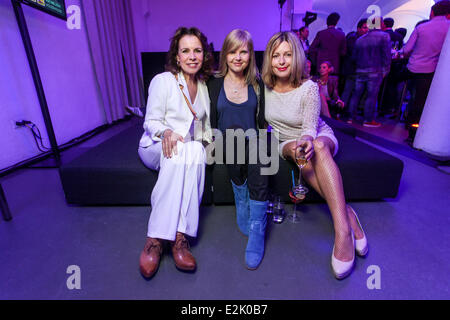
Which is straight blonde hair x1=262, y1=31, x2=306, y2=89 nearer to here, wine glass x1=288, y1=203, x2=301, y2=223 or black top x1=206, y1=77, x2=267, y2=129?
black top x1=206, y1=77, x2=267, y2=129

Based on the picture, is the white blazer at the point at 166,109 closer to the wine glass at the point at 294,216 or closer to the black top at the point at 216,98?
the black top at the point at 216,98

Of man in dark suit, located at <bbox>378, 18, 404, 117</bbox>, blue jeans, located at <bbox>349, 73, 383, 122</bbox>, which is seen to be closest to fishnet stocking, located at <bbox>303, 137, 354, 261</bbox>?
blue jeans, located at <bbox>349, 73, 383, 122</bbox>

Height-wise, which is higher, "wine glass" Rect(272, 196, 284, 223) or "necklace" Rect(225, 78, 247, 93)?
"necklace" Rect(225, 78, 247, 93)

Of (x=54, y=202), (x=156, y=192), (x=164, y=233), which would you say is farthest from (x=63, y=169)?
(x=164, y=233)

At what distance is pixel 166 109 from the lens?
1.27 meters

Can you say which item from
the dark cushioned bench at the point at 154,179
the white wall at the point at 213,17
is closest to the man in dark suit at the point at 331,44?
the white wall at the point at 213,17

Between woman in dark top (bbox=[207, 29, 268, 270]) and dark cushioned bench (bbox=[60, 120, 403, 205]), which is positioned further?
dark cushioned bench (bbox=[60, 120, 403, 205])

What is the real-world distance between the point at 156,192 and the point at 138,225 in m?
0.37

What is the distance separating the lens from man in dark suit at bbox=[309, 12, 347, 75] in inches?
141

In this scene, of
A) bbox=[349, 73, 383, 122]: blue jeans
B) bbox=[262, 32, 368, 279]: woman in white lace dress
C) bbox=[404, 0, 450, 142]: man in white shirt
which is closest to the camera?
bbox=[262, 32, 368, 279]: woman in white lace dress

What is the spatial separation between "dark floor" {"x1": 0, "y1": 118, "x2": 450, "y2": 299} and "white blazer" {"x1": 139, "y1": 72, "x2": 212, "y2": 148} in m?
0.53

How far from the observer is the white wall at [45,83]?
2051mm

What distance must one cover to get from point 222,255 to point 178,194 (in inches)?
14.0

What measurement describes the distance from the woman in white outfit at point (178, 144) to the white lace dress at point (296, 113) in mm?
377
